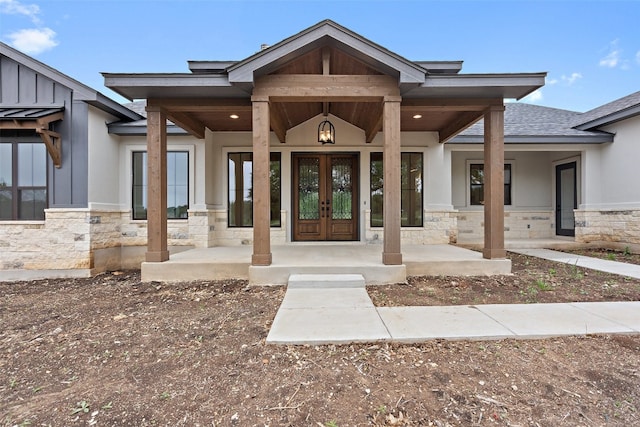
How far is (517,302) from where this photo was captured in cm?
348

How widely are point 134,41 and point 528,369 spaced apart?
17780 millimetres

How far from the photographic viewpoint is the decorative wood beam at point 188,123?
5.25m

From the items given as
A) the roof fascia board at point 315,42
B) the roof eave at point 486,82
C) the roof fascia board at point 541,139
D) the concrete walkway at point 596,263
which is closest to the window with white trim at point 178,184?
the roof fascia board at point 315,42

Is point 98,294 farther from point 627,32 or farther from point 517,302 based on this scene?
point 627,32

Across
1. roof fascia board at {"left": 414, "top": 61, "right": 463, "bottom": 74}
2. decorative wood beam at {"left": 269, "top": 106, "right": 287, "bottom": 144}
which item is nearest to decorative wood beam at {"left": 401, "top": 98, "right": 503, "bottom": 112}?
roof fascia board at {"left": 414, "top": 61, "right": 463, "bottom": 74}

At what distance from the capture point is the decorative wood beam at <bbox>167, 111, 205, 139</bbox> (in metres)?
5.25

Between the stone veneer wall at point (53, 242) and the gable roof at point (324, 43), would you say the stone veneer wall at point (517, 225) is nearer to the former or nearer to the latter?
the gable roof at point (324, 43)

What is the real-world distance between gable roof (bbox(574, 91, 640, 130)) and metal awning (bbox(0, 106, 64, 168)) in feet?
39.7

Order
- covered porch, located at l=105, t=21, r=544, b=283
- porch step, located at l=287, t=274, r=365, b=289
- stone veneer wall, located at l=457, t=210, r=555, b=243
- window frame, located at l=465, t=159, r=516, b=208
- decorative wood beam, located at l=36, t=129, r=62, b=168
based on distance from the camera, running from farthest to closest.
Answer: window frame, located at l=465, t=159, r=516, b=208, stone veneer wall, located at l=457, t=210, r=555, b=243, decorative wood beam, located at l=36, t=129, r=62, b=168, covered porch, located at l=105, t=21, r=544, b=283, porch step, located at l=287, t=274, r=365, b=289

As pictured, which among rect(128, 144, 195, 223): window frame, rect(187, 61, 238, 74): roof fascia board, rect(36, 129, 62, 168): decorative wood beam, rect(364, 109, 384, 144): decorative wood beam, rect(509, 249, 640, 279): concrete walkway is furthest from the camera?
rect(128, 144, 195, 223): window frame

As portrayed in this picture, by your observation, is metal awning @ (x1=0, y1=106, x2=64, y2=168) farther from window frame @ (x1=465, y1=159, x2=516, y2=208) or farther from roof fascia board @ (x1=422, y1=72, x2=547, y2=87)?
window frame @ (x1=465, y1=159, x2=516, y2=208)

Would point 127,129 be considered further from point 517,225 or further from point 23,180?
point 517,225

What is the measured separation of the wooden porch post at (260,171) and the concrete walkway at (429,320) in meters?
1.14

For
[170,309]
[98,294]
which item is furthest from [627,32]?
[98,294]
